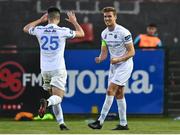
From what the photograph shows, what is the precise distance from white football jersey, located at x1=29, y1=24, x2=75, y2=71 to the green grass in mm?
1100

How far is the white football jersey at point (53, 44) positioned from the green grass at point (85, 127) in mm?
1100

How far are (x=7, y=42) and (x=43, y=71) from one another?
605 centimetres

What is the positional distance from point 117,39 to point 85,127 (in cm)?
190

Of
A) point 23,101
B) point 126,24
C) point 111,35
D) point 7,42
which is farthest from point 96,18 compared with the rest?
point 111,35

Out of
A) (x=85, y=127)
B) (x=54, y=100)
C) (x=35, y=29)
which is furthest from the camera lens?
(x=85, y=127)

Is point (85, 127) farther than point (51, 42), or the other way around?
point (85, 127)

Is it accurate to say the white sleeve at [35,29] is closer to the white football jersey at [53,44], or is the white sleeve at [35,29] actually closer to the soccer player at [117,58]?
the white football jersey at [53,44]

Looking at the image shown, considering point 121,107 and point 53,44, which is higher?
point 53,44

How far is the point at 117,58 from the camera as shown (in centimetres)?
1417

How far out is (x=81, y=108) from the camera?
1781 centimetres

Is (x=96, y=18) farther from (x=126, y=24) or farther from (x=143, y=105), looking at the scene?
(x=143, y=105)

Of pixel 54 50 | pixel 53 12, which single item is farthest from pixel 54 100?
pixel 53 12

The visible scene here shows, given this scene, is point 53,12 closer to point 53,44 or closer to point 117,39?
point 53,44

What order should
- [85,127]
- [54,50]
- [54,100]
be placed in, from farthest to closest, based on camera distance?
[85,127] → [54,50] → [54,100]
